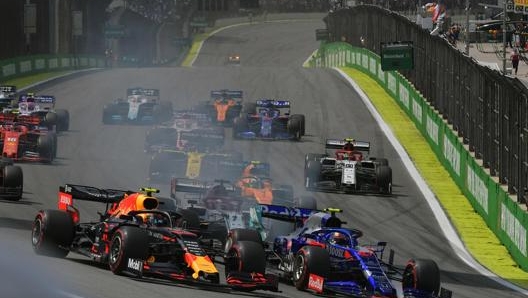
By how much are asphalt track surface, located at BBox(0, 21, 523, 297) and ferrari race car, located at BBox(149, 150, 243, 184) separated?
0.93m

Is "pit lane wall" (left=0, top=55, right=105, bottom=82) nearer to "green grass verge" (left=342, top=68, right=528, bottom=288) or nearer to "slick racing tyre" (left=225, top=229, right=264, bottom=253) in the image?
"green grass verge" (left=342, top=68, right=528, bottom=288)

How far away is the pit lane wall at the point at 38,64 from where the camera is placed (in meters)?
64.3

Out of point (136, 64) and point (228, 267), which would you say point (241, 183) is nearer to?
point (228, 267)

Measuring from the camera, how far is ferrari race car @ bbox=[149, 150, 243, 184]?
32.1 m

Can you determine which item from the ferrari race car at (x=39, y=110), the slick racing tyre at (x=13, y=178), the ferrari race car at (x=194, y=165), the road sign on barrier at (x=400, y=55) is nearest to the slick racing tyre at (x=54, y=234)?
the slick racing tyre at (x=13, y=178)

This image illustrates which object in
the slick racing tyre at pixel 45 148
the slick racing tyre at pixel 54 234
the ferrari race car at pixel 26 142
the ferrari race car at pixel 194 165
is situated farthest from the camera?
the slick racing tyre at pixel 45 148

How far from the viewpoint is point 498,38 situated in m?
88.9

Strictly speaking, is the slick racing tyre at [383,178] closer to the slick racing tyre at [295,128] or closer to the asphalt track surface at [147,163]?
the asphalt track surface at [147,163]

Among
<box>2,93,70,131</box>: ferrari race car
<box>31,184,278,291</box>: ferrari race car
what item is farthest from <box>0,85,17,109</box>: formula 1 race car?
<box>31,184,278,291</box>: ferrari race car

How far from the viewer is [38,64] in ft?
229

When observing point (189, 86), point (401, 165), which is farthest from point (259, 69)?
point (401, 165)

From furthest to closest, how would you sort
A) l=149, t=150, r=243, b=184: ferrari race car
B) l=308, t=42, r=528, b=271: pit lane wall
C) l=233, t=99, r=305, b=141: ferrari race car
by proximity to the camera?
1. l=233, t=99, r=305, b=141: ferrari race car
2. l=149, t=150, r=243, b=184: ferrari race car
3. l=308, t=42, r=528, b=271: pit lane wall

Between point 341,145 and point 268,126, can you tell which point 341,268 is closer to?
point 341,145

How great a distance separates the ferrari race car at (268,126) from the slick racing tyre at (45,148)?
31.2 feet
